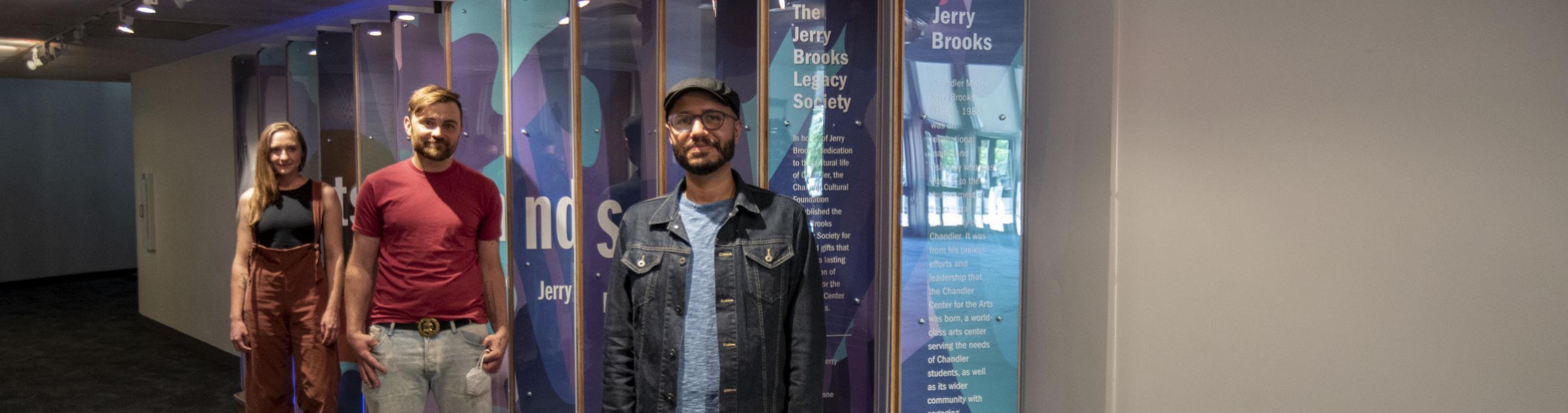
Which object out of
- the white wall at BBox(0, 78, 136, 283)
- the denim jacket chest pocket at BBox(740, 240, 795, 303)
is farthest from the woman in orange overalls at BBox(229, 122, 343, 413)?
the white wall at BBox(0, 78, 136, 283)

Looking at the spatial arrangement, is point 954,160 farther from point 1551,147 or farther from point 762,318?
point 1551,147

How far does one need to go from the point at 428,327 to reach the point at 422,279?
0.14 metres

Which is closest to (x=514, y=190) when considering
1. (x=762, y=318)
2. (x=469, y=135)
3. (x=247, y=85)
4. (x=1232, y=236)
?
(x=469, y=135)

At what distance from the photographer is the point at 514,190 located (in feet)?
11.4

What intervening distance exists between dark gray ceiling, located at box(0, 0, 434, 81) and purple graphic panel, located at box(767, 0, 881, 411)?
52.4 inches

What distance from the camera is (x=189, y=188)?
729 cm

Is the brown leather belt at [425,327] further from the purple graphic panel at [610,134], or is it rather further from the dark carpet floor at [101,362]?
the dark carpet floor at [101,362]

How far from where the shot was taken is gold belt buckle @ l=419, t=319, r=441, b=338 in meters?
2.98

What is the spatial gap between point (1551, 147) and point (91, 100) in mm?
13146

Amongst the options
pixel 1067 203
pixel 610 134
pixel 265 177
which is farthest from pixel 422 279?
pixel 1067 203

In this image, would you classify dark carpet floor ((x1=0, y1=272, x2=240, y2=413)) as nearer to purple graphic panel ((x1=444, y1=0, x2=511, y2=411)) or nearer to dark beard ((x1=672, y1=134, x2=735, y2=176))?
purple graphic panel ((x1=444, y1=0, x2=511, y2=411))

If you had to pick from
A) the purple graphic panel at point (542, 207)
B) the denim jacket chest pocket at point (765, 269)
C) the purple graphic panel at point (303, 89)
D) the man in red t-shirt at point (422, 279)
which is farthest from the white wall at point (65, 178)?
the denim jacket chest pocket at point (765, 269)

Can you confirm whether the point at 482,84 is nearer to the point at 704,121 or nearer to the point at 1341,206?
the point at 704,121

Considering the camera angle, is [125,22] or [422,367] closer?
[422,367]
